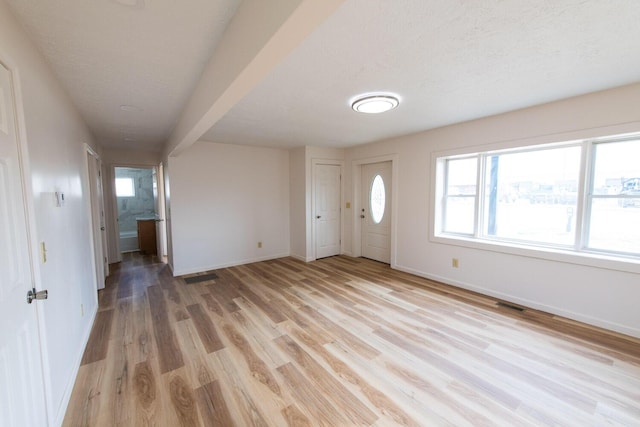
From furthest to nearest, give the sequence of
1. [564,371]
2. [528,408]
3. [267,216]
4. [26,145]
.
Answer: [267,216] < [564,371] < [528,408] < [26,145]

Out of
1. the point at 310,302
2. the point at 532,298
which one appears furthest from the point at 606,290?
the point at 310,302

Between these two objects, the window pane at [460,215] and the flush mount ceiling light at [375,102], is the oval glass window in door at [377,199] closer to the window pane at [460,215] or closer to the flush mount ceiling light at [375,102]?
the window pane at [460,215]

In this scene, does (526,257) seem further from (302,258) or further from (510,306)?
(302,258)

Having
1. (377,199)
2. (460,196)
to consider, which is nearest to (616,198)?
(460,196)

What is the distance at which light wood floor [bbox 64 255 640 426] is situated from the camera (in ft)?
5.28

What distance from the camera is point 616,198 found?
2533 mm

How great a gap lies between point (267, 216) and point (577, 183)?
4.68 m

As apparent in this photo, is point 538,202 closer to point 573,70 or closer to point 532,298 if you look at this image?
point 532,298

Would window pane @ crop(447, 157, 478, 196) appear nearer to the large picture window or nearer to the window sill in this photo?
the large picture window

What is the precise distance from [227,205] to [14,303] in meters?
3.69

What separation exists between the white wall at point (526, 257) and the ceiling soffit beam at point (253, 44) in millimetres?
3110

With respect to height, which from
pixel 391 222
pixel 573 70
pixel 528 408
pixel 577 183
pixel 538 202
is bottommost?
pixel 528 408

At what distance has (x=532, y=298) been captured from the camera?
2.98 meters

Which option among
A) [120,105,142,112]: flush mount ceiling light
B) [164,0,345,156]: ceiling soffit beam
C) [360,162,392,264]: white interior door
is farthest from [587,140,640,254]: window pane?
[120,105,142,112]: flush mount ceiling light
